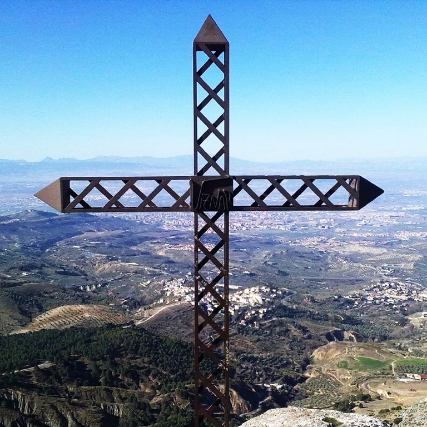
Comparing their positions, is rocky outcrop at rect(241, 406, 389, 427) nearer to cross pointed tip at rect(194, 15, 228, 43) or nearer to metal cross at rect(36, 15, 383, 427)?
metal cross at rect(36, 15, 383, 427)

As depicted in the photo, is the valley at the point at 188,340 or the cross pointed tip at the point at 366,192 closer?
the cross pointed tip at the point at 366,192

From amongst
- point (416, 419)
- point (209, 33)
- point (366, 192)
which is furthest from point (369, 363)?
point (209, 33)

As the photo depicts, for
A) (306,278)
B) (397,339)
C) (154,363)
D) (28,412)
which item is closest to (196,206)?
(28,412)

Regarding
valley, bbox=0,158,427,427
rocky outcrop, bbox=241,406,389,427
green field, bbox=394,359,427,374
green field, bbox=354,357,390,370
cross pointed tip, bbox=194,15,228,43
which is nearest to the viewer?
cross pointed tip, bbox=194,15,228,43

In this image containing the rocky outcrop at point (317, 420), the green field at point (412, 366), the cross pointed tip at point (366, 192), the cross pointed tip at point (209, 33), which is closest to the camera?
the cross pointed tip at point (209, 33)

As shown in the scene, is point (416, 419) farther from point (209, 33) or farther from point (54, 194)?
point (209, 33)

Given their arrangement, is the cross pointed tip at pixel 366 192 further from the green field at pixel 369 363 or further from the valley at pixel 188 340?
the green field at pixel 369 363

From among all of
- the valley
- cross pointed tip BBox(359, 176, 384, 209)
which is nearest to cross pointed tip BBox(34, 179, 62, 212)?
cross pointed tip BBox(359, 176, 384, 209)

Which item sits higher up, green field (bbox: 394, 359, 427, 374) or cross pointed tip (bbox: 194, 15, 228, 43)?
cross pointed tip (bbox: 194, 15, 228, 43)

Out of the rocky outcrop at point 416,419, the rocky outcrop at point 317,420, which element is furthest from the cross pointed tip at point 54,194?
the rocky outcrop at point 416,419

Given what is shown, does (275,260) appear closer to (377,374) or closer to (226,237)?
(377,374)
